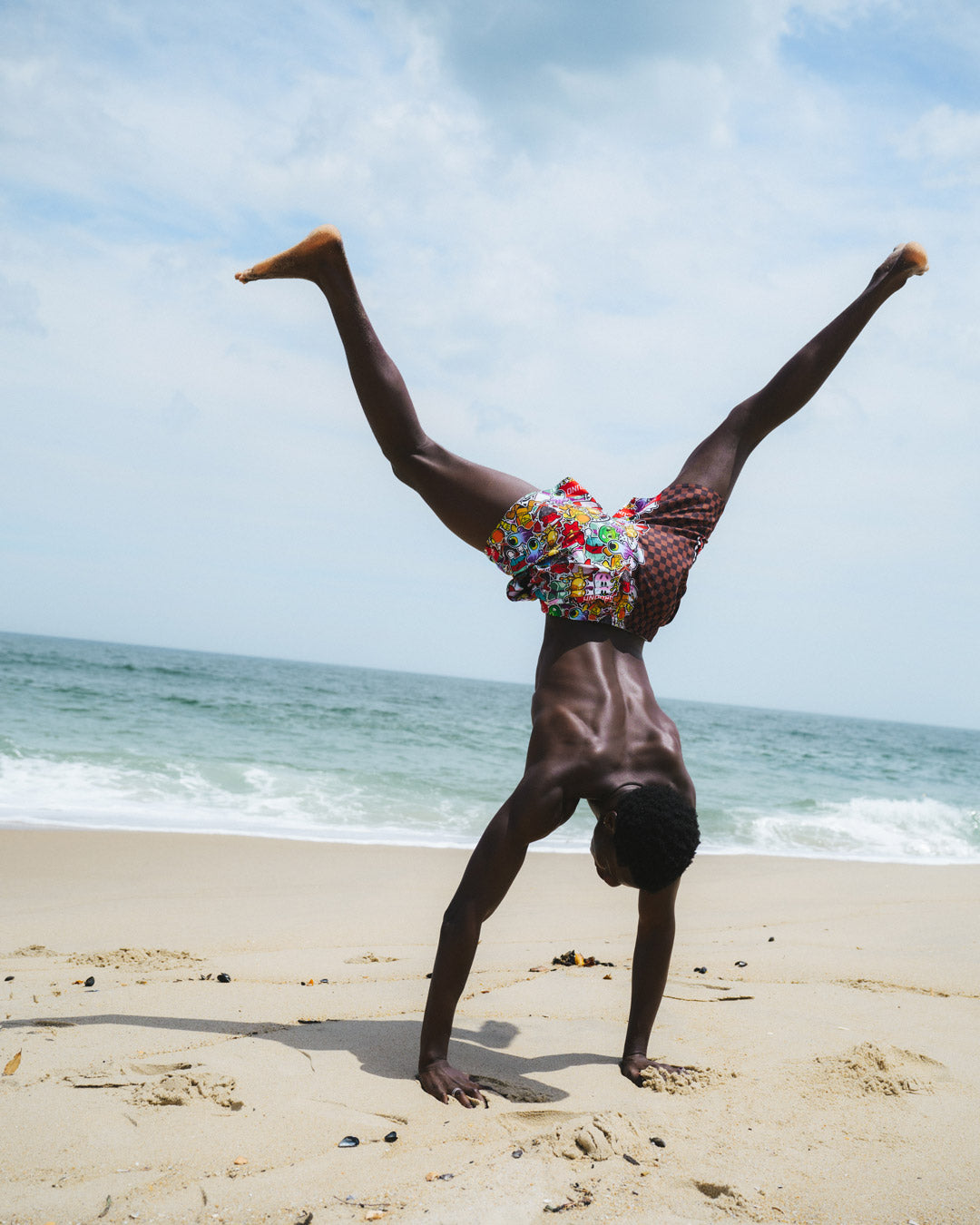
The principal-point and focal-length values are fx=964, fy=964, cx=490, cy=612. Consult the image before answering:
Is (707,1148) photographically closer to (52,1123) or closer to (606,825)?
(606,825)

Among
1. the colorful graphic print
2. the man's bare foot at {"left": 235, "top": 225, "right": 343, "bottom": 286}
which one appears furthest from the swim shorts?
the man's bare foot at {"left": 235, "top": 225, "right": 343, "bottom": 286}

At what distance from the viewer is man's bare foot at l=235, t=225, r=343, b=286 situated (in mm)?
3781

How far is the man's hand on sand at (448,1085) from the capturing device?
3104 millimetres

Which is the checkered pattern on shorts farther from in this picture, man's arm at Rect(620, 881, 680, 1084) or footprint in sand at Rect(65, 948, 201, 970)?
footprint in sand at Rect(65, 948, 201, 970)

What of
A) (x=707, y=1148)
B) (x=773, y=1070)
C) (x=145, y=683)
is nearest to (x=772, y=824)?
(x=773, y=1070)

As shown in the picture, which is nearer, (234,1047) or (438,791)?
(234,1047)

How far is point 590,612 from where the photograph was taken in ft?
11.8

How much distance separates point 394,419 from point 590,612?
1.08m

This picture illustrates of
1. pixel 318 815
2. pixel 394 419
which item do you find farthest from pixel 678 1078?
pixel 318 815

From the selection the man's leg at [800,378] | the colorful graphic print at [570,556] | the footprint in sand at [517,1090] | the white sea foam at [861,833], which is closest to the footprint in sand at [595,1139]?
the footprint in sand at [517,1090]

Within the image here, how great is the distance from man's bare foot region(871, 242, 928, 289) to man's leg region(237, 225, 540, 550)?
1794mm

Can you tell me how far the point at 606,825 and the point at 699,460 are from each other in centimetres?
164

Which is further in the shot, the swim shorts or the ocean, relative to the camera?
the ocean

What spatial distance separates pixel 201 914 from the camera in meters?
5.95
